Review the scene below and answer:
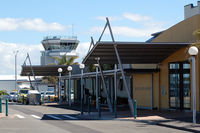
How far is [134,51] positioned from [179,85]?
3625 millimetres

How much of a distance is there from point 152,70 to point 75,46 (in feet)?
209

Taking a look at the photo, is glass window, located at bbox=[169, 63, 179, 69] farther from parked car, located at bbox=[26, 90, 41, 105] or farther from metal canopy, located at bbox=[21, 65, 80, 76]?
metal canopy, located at bbox=[21, 65, 80, 76]

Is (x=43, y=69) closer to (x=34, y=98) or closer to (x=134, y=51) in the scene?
(x=34, y=98)

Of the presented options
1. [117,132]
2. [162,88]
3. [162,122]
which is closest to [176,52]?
[162,88]

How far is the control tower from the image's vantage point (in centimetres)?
8788

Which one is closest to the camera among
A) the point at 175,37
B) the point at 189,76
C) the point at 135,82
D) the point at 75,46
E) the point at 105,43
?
the point at 105,43

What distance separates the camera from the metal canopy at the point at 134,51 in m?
21.9

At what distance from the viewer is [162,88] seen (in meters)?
26.8

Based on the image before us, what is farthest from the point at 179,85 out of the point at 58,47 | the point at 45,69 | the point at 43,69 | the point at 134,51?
the point at 58,47

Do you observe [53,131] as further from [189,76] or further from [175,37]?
[175,37]

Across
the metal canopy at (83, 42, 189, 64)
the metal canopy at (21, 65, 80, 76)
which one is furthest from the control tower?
the metal canopy at (83, 42, 189, 64)

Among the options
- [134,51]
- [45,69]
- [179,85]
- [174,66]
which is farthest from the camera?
[45,69]

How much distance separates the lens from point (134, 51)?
930 inches

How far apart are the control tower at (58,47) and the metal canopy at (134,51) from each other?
60874 mm
